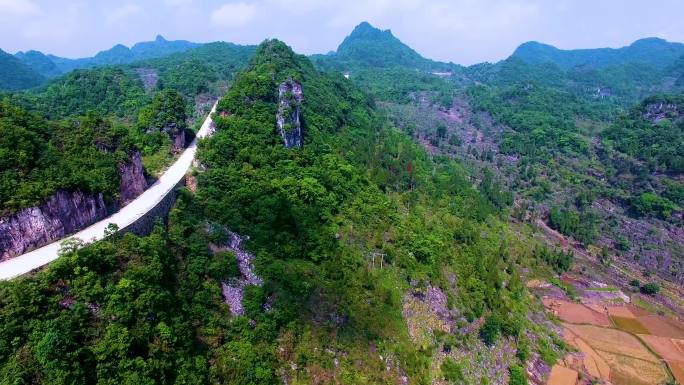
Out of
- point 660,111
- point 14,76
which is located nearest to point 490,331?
point 660,111

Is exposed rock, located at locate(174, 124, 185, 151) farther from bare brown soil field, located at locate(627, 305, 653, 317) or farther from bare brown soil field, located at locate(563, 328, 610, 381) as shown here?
bare brown soil field, located at locate(627, 305, 653, 317)

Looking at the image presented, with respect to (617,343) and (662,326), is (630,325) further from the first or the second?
(617,343)

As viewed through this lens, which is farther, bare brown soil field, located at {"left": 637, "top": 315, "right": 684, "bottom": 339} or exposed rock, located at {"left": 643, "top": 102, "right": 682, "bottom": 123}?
exposed rock, located at {"left": 643, "top": 102, "right": 682, "bottom": 123}

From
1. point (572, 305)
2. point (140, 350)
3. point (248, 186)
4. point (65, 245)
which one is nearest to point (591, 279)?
point (572, 305)

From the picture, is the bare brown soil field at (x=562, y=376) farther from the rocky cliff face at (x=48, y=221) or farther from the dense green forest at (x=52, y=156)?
the dense green forest at (x=52, y=156)

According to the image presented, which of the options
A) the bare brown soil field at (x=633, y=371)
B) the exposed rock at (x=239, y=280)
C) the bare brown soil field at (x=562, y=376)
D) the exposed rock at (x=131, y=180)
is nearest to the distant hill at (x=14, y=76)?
the exposed rock at (x=131, y=180)

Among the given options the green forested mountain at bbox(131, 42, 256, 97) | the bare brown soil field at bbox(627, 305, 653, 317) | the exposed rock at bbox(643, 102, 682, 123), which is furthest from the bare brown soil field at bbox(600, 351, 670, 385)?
the exposed rock at bbox(643, 102, 682, 123)

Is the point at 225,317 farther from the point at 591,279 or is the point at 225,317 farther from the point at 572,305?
the point at 591,279
